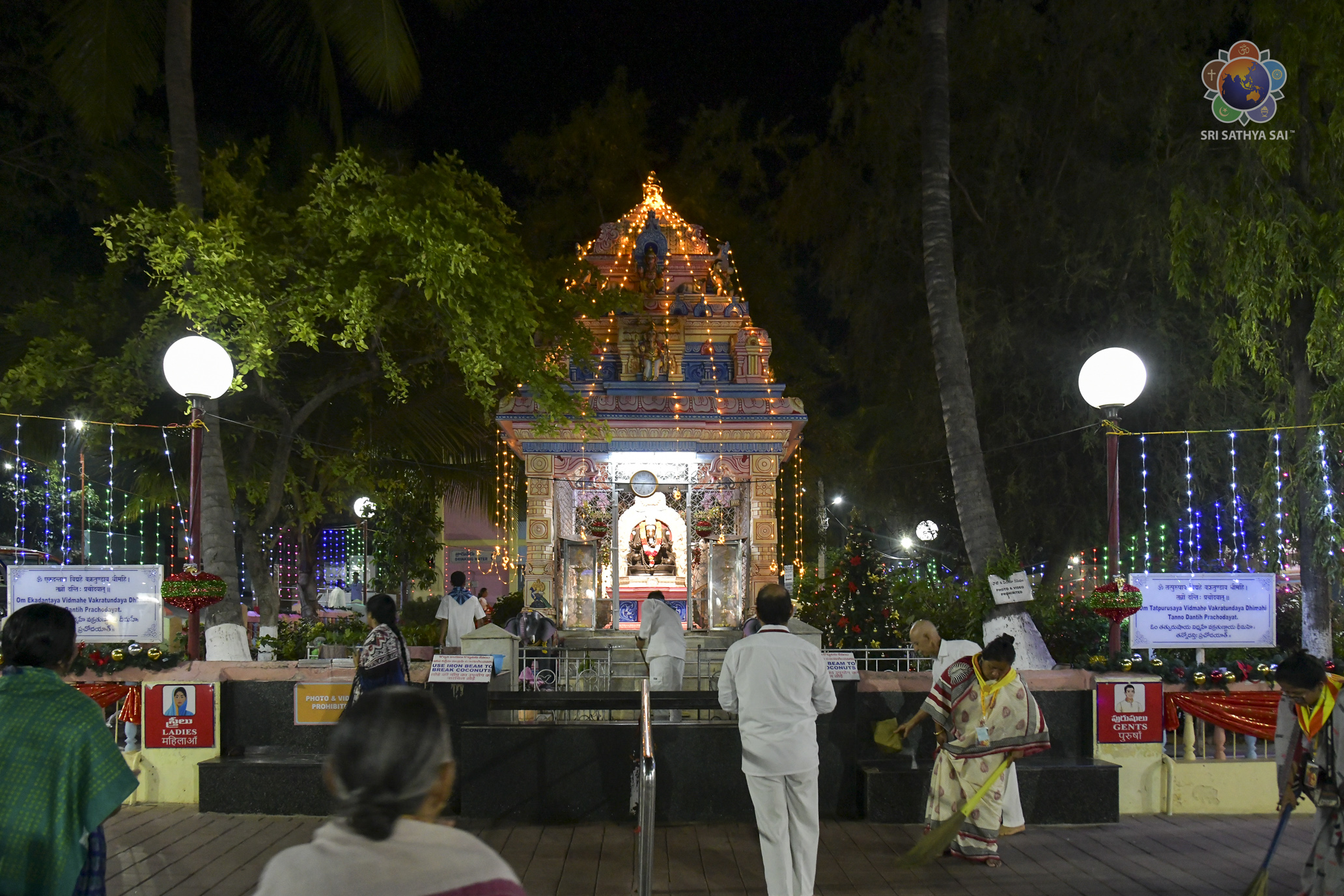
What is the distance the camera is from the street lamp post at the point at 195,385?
31.3 ft

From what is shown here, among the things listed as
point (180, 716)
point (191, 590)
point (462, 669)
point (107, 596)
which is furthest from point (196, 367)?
point (462, 669)

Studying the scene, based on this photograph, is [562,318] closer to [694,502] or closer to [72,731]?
[694,502]

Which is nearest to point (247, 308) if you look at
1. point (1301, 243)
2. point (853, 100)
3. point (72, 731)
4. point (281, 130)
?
point (281, 130)

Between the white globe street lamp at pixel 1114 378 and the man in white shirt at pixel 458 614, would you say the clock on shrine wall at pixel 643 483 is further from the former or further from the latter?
the white globe street lamp at pixel 1114 378

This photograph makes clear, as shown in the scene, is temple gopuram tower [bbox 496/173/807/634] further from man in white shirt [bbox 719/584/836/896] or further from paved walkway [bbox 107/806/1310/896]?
man in white shirt [bbox 719/584/836/896]

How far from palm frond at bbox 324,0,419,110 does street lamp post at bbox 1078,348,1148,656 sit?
9.75 metres

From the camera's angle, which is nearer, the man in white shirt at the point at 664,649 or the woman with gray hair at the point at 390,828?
the woman with gray hair at the point at 390,828

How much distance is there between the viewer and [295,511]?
74.3ft

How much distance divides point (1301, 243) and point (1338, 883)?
994cm

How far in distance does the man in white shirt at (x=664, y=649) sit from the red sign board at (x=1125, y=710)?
14.1 feet

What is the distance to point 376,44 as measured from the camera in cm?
1381

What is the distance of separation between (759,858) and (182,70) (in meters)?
11.8

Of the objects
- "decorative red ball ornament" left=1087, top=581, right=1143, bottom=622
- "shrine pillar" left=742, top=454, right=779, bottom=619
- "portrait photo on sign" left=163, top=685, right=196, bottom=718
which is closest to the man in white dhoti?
"decorative red ball ornament" left=1087, top=581, right=1143, bottom=622

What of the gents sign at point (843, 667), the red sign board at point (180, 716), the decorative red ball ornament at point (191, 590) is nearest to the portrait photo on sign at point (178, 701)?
the red sign board at point (180, 716)
